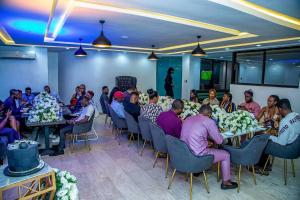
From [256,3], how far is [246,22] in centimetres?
98

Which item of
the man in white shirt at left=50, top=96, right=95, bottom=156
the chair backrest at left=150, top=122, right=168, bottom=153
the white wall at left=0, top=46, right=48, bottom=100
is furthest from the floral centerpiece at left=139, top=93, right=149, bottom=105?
the white wall at left=0, top=46, right=48, bottom=100

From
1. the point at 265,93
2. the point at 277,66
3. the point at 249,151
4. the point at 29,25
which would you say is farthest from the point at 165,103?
the point at 277,66

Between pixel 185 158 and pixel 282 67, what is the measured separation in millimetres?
7251

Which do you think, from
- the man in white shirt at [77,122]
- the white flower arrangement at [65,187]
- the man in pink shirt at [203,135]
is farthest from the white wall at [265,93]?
the white flower arrangement at [65,187]

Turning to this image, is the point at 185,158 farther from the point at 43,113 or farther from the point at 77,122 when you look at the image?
the point at 43,113

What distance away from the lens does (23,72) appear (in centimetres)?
824

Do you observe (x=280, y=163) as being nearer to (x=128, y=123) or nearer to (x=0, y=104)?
(x=128, y=123)

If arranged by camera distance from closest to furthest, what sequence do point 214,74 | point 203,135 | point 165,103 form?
point 203,135 → point 165,103 → point 214,74

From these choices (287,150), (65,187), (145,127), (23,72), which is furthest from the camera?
(23,72)

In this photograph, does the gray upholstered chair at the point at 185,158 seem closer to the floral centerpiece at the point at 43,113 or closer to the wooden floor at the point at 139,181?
the wooden floor at the point at 139,181

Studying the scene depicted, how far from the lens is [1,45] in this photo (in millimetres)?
7824

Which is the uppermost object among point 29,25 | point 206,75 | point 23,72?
point 29,25

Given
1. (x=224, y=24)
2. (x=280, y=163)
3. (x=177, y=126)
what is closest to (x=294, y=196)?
(x=280, y=163)

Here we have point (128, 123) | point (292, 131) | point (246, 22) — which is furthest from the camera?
point (128, 123)
